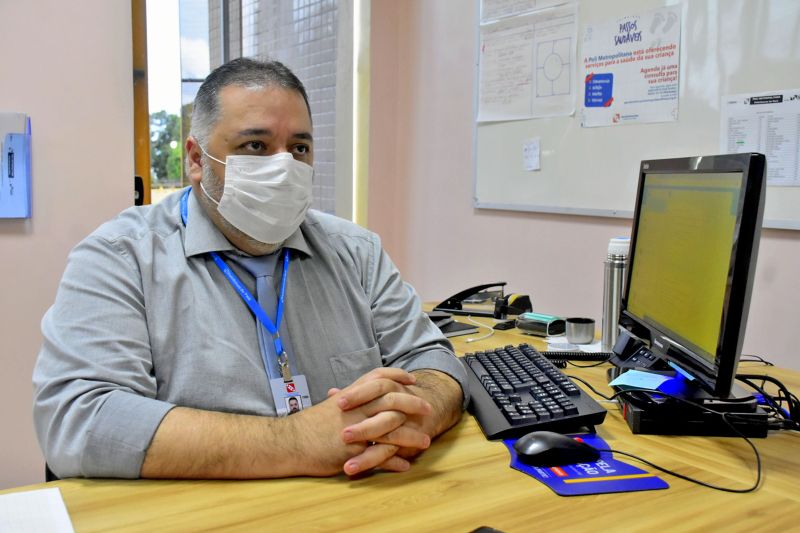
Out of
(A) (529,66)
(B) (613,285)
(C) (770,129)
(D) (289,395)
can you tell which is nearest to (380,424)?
(D) (289,395)

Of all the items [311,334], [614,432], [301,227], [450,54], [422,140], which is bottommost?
[614,432]

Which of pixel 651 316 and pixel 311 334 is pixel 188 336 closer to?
pixel 311 334

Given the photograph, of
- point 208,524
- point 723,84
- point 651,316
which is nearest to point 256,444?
point 208,524

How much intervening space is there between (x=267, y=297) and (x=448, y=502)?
61 cm

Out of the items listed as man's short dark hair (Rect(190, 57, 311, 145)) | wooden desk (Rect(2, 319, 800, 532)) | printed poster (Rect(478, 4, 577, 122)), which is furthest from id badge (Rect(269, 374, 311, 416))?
printed poster (Rect(478, 4, 577, 122))

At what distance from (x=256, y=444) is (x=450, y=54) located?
2.80 metres

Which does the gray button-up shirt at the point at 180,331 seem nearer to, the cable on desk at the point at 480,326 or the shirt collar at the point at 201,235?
the shirt collar at the point at 201,235

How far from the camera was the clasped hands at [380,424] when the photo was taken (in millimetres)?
1041

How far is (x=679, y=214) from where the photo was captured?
135 cm

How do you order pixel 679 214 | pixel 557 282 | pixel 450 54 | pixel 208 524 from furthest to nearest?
pixel 450 54, pixel 557 282, pixel 679 214, pixel 208 524

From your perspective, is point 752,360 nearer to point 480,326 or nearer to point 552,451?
point 480,326

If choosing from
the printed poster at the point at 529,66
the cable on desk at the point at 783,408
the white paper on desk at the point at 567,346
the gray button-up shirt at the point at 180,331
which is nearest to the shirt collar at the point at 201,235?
the gray button-up shirt at the point at 180,331

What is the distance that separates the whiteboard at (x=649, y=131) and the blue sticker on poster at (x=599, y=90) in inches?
2.0

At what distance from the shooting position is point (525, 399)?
1287 mm
